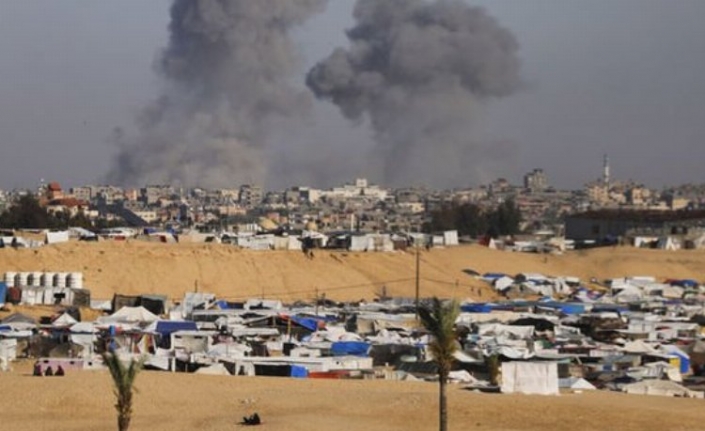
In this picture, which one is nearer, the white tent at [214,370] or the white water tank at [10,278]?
the white tent at [214,370]

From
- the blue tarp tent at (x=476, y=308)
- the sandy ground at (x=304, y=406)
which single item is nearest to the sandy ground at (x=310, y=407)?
the sandy ground at (x=304, y=406)

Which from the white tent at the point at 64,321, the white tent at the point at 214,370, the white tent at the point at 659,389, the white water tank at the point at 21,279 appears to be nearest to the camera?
the white tent at the point at 659,389

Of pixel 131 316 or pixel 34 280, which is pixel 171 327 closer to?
pixel 131 316

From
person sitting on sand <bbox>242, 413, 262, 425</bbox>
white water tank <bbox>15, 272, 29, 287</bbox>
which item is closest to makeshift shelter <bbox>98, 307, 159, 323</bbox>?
white water tank <bbox>15, 272, 29, 287</bbox>

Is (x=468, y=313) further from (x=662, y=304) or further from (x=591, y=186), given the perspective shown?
(x=591, y=186)

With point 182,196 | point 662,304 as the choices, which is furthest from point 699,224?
point 182,196

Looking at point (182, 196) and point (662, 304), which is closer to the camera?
point (662, 304)

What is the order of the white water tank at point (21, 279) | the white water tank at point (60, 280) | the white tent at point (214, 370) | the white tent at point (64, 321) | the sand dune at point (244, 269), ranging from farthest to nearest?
the sand dune at point (244, 269)
the white water tank at point (60, 280)
the white water tank at point (21, 279)
the white tent at point (64, 321)
the white tent at point (214, 370)

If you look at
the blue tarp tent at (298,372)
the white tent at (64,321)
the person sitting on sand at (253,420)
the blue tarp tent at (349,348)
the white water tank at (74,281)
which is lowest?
the person sitting on sand at (253,420)

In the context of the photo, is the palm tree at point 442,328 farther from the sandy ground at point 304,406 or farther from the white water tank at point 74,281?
the white water tank at point 74,281
